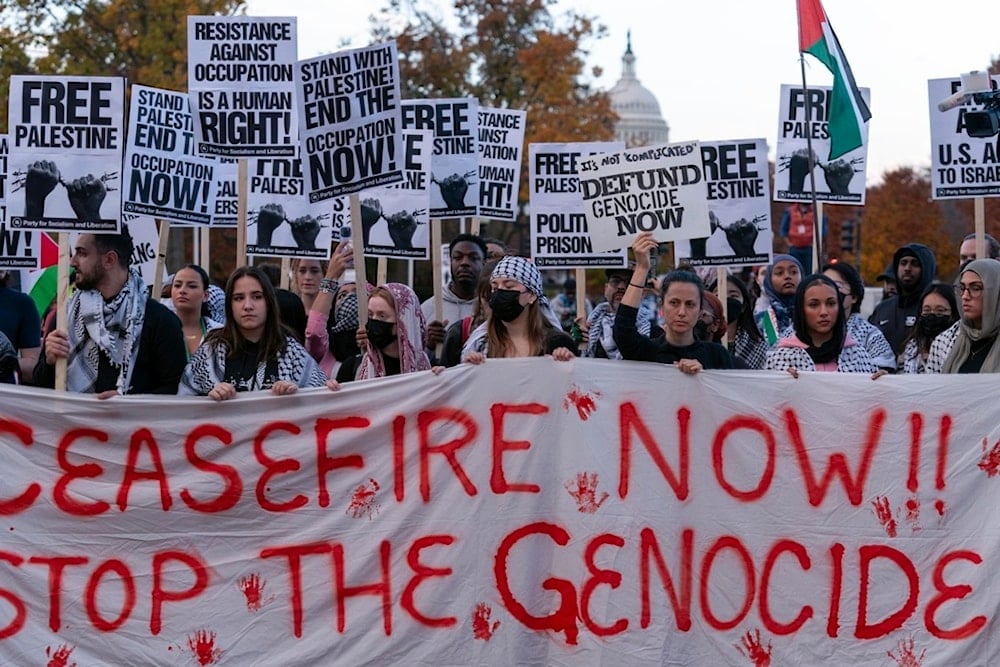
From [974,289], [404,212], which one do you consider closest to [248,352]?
[974,289]

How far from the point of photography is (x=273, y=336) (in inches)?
276

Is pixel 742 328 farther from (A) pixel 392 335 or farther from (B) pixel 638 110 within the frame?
(B) pixel 638 110

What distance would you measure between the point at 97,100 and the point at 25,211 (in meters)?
0.58

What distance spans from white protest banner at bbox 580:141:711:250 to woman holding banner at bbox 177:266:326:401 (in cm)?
184

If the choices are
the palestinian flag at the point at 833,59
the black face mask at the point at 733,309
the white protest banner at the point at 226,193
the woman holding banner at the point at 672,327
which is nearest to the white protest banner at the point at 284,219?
the white protest banner at the point at 226,193

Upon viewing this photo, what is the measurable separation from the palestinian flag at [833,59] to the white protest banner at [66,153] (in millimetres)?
4759

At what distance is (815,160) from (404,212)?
346 centimetres

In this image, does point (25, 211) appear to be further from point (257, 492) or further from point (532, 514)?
point (532, 514)

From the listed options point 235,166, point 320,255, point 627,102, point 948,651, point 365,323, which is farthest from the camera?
point 627,102

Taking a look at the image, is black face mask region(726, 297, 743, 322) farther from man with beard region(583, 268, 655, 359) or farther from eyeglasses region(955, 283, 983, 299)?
eyeglasses region(955, 283, 983, 299)

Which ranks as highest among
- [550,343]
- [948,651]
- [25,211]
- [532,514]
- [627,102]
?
[627,102]

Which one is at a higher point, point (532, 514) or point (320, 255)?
point (320, 255)

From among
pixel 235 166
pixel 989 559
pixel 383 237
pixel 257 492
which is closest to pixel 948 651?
pixel 989 559

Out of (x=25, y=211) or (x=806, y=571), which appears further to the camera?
(x=25, y=211)
